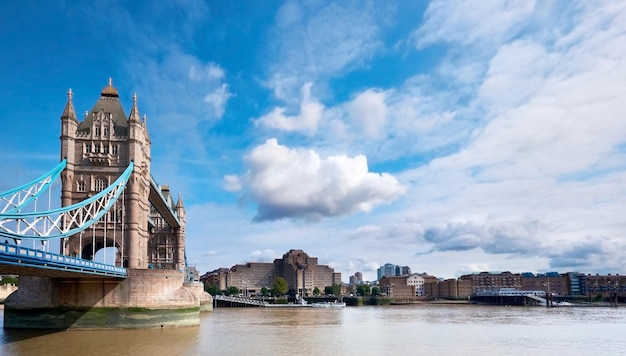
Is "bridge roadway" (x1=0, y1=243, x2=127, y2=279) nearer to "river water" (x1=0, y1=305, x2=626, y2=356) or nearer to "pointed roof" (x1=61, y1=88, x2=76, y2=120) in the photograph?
"river water" (x1=0, y1=305, x2=626, y2=356)

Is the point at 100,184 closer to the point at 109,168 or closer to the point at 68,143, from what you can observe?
the point at 109,168

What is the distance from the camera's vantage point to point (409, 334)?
45.0 metres

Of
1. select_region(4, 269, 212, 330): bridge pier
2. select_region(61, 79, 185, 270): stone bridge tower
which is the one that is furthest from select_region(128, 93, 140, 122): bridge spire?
select_region(4, 269, 212, 330): bridge pier

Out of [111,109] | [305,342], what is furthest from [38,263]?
[111,109]

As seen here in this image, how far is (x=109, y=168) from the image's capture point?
4981 centimetres

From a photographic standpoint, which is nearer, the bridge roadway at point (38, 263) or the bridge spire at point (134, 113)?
the bridge roadway at point (38, 263)

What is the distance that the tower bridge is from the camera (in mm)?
42966

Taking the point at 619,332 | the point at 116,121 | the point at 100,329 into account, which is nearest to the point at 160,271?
the point at 100,329

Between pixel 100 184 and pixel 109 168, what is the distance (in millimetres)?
1545

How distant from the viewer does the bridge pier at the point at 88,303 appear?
141ft

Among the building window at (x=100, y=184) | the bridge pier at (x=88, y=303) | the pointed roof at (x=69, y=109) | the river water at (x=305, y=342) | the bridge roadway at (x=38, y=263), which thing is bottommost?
the river water at (x=305, y=342)

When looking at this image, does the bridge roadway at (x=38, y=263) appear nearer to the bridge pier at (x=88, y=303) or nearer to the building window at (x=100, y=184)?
the bridge pier at (x=88, y=303)

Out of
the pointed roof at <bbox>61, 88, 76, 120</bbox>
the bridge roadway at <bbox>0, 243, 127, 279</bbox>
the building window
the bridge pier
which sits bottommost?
the bridge pier

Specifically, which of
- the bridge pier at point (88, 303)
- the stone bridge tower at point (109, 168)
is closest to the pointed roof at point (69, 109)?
the stone bridge tower at point (109, 168)
